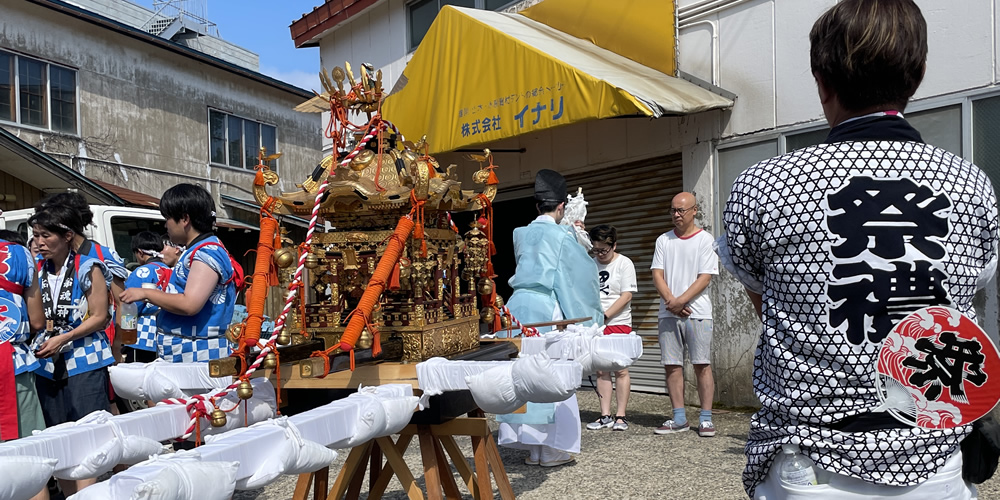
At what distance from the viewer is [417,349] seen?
2.86m

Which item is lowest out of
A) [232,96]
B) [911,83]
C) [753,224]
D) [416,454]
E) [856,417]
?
[416,454]

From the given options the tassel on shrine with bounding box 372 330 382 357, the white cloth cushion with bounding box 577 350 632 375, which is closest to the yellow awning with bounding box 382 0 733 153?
the white cloth cushion with bounding box 577 350 632 375

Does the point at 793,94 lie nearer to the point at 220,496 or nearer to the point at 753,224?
the point at 753,224

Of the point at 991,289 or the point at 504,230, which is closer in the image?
the point at 991,289

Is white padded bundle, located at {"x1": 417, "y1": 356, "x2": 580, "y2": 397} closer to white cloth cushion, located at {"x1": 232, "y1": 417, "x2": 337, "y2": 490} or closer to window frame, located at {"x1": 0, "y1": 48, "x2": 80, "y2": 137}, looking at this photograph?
white cloth cushion, located at {"x1": 232, "y1": 417, "x2": 337, "y2": 490}

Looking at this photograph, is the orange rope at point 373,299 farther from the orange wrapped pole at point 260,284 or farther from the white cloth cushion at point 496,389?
the white cloth cushion at point 496,389

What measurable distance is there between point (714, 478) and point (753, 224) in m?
3.27

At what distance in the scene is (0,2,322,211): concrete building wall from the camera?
37.0 ft

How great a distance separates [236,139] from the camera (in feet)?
49.6

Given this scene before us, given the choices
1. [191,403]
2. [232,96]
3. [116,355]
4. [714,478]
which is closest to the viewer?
[191,403]

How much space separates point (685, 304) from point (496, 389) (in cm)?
358

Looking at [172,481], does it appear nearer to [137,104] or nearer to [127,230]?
[127,230]

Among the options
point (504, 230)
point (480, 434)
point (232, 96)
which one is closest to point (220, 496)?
point (480, 434)

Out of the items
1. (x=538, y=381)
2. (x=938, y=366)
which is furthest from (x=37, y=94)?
(x=938, y=366)
